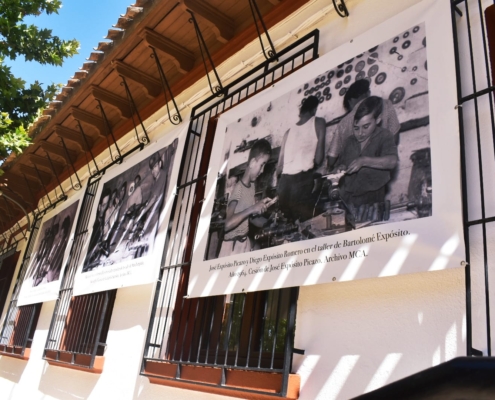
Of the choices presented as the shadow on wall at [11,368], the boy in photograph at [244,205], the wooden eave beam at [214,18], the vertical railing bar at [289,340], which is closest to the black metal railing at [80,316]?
the shadow on wall at [11,368]

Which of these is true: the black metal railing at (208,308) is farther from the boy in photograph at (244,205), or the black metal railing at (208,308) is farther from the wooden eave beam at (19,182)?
the wooden eave beam at (19,182)

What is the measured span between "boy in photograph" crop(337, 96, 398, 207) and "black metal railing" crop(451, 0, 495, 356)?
0.32 meters

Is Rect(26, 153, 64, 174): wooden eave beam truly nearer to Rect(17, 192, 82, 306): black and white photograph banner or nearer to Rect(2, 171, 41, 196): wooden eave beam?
Rect(2, 171, 41, 196): wooden eave beam

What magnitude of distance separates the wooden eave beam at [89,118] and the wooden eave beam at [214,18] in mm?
2097

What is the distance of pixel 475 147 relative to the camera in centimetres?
190

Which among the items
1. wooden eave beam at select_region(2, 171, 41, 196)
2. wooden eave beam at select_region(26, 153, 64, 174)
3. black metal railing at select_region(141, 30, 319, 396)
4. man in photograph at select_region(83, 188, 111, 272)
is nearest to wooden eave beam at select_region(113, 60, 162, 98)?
black metal railing at select_region(141, 30, 319, 396)

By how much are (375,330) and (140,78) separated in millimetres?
3419

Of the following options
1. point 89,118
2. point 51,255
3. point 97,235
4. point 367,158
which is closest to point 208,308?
point 367,158

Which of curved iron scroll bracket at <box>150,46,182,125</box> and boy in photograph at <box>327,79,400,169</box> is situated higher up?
curved iron scroll bracket at <box>150,46,182,125</box>

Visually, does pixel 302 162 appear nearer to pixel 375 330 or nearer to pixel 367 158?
pixel 367 158

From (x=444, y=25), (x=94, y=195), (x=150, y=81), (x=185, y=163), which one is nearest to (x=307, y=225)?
(x=444, y=25)

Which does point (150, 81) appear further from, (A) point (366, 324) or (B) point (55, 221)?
(A) point (366, 324)

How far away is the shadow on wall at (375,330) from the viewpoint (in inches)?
70.0

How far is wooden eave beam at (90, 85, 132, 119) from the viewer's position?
4.72 metres
